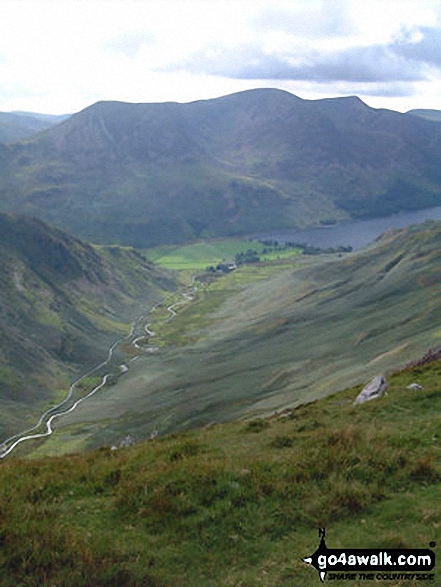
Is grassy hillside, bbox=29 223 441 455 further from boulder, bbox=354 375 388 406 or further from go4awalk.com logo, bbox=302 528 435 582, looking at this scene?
go4awalk.com logo, bbox=302 528 435 582

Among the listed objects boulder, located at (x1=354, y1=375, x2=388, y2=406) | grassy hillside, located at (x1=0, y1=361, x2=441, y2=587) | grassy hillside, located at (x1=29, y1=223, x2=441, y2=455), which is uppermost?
grassy hillside, located at (x1=0, y1=361, x2=441, y2=587)

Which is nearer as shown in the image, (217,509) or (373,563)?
(373,563)

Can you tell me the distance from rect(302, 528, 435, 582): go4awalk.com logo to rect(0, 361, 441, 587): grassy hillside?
1.05 feet

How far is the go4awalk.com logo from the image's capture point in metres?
17.3

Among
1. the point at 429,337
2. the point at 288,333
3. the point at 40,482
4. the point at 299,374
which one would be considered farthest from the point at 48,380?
the point at 40,482

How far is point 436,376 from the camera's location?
46.2 metres

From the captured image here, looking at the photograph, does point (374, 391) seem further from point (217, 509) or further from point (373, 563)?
point (373, 563)

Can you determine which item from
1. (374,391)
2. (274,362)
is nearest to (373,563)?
(374,391)

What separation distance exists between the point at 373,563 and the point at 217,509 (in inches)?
237

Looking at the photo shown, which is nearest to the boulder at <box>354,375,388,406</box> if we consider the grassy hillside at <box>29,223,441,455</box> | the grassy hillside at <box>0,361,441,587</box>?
the grassy hillside at <box>0,361,441,587</box>

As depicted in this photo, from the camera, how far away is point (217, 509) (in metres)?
21.6

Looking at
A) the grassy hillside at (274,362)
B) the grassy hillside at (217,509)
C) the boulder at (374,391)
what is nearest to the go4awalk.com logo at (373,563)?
the grassy hillside at (217,509)

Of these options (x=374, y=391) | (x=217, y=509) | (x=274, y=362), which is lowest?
(x=274, y=362)

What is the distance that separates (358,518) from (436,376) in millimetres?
27929
